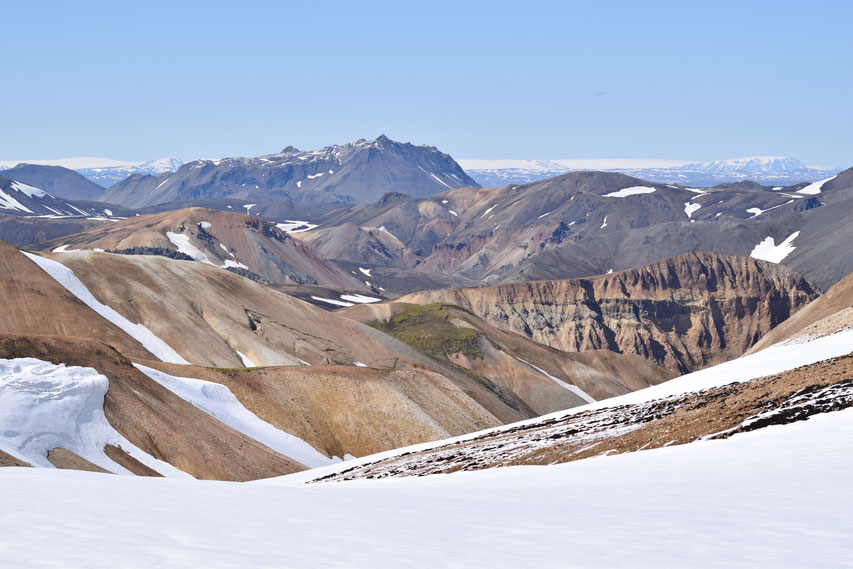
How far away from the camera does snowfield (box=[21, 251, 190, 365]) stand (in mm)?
73312

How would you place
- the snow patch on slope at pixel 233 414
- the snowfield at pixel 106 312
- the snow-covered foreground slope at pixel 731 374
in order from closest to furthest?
the snow-covered foreground slope at pixel 731 374, the snow patch on slope at pixel 233 414, the snowfield at pixel 106 312

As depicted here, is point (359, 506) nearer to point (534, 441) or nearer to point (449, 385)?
point (534, 441)

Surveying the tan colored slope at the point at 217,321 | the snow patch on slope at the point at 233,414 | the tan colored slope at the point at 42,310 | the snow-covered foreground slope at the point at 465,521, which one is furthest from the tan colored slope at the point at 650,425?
the tan colored slope at the point at 217,321

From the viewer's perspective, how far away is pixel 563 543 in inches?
416

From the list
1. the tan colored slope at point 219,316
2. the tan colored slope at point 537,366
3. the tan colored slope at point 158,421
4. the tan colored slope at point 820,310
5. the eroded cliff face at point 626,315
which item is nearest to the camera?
the tan colored slope at point 158,421

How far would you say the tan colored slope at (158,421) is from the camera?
140 ft

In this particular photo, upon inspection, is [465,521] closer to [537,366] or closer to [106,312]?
[106,312]

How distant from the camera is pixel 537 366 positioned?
120 meters

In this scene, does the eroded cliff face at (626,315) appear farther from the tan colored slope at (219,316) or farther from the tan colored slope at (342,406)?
the tan colored slope at (342,406)

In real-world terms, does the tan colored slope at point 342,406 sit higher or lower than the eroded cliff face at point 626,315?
higher

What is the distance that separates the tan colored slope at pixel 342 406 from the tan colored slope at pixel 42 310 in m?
10.3

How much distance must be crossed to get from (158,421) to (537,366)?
81.3m

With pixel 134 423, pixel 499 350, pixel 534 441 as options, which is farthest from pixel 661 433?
pixel 499 350

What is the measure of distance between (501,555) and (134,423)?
121 ft
